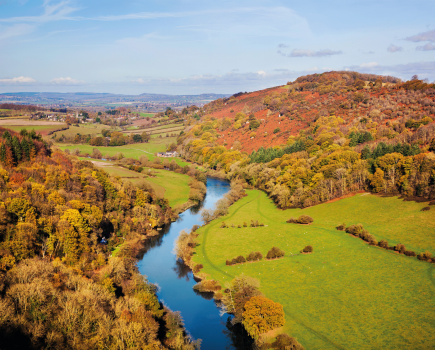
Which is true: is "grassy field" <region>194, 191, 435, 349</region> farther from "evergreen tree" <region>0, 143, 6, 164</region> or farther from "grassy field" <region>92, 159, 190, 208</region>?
"evergreen tree" <region>0, 143, 6, 164</region>

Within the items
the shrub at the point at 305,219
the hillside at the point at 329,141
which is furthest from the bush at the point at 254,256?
the hillside at the point at 329,141

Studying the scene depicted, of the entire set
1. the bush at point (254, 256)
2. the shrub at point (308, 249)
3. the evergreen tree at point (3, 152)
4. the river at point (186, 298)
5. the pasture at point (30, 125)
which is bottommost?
the river at point (186, 298)

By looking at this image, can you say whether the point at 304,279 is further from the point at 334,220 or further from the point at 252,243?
the point at 334,220

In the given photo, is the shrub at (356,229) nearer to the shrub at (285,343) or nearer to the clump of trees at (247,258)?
the clump of trees at (247,258)

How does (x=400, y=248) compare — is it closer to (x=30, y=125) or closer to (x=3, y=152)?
(x=3, y=152)

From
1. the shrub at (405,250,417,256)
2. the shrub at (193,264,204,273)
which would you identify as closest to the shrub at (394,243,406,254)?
the shrub at (405,250,417,256)

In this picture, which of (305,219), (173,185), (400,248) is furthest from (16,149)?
(400,248)

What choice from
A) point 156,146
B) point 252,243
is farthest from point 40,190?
point 156,146
